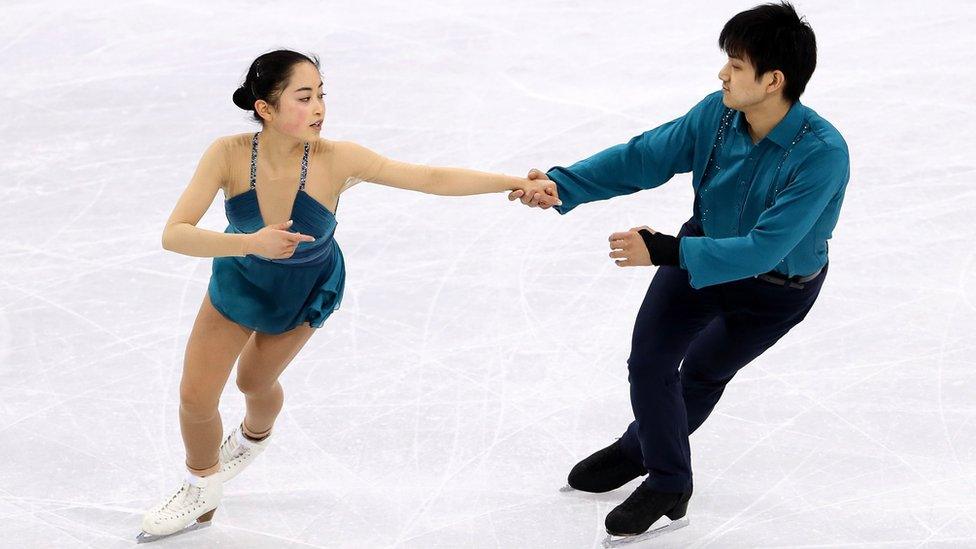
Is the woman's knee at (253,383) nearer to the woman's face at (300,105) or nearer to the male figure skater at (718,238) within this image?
the woman's face at (300,105)

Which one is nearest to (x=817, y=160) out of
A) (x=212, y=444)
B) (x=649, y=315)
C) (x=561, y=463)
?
(x=649, y=315)

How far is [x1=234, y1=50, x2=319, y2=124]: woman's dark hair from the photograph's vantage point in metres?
3.52

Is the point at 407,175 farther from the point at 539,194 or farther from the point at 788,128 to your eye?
the point at 788,128

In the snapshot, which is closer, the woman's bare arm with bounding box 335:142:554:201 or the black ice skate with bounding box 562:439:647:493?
the woman's bare arm with bounding box 335:142:554:201

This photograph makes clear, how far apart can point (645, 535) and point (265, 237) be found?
59.8 inches

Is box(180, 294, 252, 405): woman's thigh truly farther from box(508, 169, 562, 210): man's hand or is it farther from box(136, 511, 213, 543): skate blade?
box(508, 169, 562, 210): man's hand

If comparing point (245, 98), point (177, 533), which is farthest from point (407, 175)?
point (177, 533)

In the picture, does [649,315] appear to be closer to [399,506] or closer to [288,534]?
[399,506]

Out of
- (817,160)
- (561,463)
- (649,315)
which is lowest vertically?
(561,463)

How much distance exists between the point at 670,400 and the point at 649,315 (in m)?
0.26

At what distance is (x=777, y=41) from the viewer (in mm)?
3453

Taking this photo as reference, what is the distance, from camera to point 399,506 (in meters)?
4.14

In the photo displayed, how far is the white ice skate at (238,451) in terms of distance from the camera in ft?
13.7

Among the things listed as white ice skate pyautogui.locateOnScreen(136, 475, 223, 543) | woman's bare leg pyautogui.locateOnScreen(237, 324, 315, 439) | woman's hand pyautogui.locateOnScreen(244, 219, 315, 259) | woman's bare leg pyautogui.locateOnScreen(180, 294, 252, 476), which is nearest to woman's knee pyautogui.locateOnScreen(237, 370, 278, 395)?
woman's bare leg pyautogui.locateOnScreen(237, 324, 315, 439)
